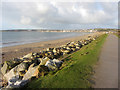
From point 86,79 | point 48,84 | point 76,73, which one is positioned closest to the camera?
point 48,84

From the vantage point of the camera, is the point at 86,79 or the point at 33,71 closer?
the point at 86,79

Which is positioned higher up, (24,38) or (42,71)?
(24,38)

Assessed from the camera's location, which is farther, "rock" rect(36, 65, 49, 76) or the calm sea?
the calm sea

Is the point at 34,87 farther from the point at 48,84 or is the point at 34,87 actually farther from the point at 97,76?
the point at 97,76

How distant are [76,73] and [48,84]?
5.99 feet

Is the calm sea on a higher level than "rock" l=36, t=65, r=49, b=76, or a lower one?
higher

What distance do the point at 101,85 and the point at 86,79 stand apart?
2.38 ft

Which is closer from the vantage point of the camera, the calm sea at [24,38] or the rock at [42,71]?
the rock at [42,71]

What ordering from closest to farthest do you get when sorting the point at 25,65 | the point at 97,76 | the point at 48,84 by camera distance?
1. the point at 48,84
2. the point at 97,76
3. the point at 25,65

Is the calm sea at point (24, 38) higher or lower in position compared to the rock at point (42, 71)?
higher

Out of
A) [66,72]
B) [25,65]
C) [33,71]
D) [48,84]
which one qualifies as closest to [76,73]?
[66,72]

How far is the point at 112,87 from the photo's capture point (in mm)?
3674

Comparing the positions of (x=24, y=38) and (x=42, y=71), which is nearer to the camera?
(x=42, y=71)

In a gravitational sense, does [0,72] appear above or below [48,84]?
below
